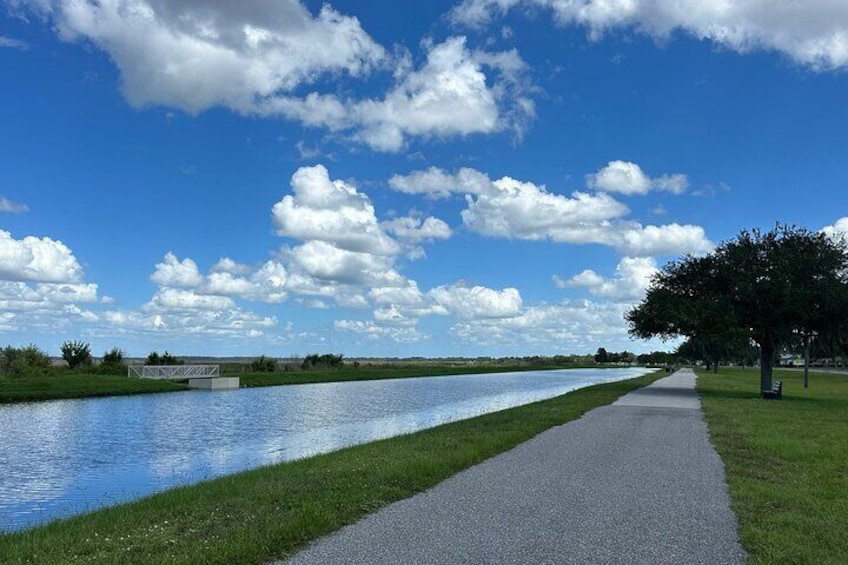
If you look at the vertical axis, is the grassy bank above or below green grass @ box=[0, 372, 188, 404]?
above

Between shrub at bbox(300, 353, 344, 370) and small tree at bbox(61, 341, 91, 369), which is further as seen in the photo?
shrub at bbox(300, 353, 344, 370)

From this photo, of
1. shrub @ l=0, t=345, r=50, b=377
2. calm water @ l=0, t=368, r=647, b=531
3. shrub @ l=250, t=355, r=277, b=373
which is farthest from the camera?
shrub @ l=250, t=355, r=277, b=373

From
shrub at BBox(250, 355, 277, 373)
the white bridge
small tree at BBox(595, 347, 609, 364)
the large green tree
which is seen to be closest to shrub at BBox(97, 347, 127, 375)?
the white bridge

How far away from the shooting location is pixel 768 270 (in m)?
33.2

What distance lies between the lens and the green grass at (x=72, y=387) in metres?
33.8

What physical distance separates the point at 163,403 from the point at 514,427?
22507 millimetres

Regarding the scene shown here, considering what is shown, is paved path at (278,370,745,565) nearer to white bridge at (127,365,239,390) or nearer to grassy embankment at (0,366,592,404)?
grassy embankment at (0,366,592,404)

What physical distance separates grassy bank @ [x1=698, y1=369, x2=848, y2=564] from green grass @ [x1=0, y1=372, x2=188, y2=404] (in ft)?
100

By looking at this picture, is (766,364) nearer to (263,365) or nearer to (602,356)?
(263,365)

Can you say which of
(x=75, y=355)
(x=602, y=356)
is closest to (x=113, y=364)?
(x=75, y=355)

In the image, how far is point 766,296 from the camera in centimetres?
3244

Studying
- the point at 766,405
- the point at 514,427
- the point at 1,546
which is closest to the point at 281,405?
the point at 514,427

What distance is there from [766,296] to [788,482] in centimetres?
2422

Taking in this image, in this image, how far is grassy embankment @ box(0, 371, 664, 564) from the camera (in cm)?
688
